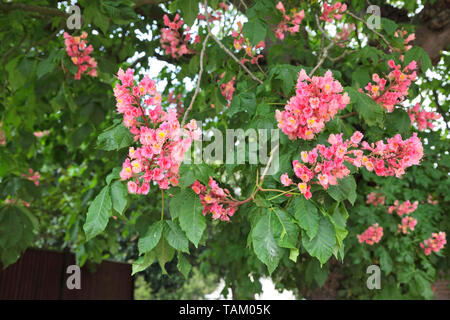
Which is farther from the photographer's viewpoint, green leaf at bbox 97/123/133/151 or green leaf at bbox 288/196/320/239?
green leaf at bbox 97/123/133/151

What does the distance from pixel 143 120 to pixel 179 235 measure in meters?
0.41

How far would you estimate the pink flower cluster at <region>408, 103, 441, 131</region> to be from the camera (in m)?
2.18

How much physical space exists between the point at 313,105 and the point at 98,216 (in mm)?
781

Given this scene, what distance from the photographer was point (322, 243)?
1.21 metres

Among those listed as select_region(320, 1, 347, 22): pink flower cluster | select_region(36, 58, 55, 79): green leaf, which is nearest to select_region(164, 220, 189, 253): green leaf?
select_region(36, 58, 55, 79): green leaf

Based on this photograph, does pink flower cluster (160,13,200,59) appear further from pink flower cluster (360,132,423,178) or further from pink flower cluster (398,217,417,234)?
pink flower cluster (398,217,417,234)

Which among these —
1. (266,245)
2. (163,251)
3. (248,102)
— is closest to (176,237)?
(163,251)

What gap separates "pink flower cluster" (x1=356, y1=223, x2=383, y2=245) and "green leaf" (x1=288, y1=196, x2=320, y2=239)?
2.21m

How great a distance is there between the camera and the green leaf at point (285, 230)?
1167 mm

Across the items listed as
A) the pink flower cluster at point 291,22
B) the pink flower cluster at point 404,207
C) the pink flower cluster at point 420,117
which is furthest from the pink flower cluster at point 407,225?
the pink flower cluster at point 291,22

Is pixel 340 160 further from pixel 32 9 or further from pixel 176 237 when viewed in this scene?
pixel 32 9

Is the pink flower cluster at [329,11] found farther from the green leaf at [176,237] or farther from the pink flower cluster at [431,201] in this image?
the pink flower cluster at [431,201]

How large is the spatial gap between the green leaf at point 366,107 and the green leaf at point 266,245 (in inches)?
23.8
